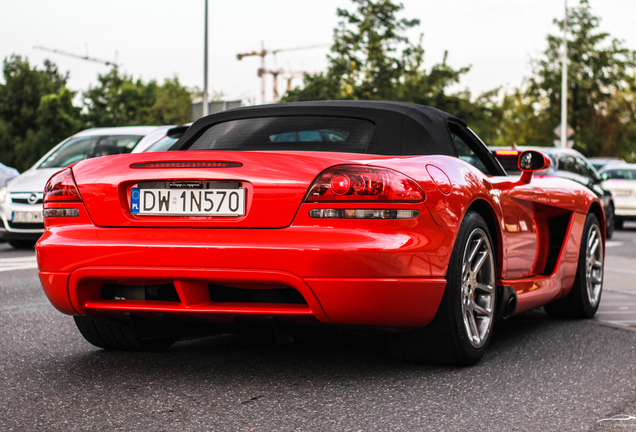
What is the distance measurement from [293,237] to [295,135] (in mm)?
969

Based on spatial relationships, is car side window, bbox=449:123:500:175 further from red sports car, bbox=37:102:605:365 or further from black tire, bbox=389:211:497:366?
black tire, bbox=389:211:497:366

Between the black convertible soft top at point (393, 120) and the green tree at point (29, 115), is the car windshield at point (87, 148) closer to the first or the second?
the black convertible soft top at point (393, 120)

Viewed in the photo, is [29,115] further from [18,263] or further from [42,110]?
[18,263]

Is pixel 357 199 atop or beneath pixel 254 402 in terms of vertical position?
atop

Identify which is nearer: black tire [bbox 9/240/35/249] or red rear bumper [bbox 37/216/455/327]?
red rear bumper [bbox 37/216/455/327]

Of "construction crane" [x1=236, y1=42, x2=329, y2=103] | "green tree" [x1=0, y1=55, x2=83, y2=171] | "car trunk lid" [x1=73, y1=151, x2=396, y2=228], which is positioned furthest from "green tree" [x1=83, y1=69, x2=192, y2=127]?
"car trunk lid" [x1=73, y1=151, x2=396, y2=228]

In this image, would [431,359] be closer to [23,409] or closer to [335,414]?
[335,414]

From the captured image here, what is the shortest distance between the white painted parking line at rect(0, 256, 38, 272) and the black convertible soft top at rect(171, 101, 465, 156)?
18.1 ft

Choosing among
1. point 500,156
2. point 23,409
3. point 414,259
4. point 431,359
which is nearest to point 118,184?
point 23,409

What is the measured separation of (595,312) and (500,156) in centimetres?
129

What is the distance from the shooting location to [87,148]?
12.9m

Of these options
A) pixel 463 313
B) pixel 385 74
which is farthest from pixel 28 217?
pixel 385 74

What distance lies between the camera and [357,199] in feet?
11.9

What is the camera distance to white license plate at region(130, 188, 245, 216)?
372 cm
